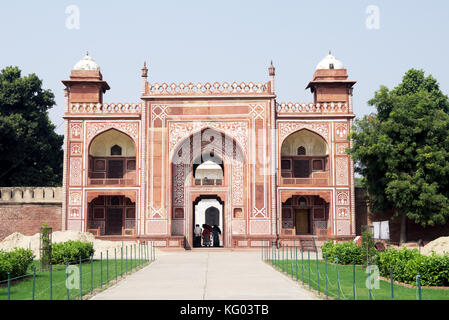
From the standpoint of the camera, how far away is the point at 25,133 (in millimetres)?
34875

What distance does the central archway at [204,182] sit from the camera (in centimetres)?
2923

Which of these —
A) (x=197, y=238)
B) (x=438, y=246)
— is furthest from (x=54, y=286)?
(x=197, y=238)

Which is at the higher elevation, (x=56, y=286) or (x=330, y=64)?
(x=330, y=64)

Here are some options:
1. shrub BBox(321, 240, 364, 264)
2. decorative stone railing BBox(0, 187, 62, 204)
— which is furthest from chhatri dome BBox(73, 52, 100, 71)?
shrub BBox(321, 240, 364, 264)

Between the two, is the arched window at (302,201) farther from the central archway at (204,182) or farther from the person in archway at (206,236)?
the person in archway at (206,236)

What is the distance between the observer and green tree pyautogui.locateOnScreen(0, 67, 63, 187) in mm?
34250

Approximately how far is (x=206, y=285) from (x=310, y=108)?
752 inches

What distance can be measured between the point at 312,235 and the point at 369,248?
1265 cm

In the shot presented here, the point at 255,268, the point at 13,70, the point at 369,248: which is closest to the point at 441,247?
the point at 369,248

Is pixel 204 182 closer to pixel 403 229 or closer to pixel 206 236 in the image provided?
pixel 206 236

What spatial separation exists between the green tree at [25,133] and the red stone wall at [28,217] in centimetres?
505

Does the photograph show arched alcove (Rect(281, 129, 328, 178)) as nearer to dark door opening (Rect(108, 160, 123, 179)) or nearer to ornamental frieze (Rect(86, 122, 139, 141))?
ornamental frieze (Rect(86, 122, 139, 141))
